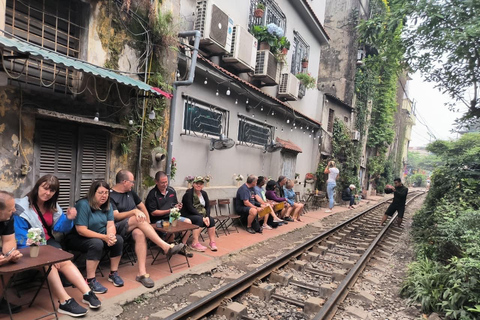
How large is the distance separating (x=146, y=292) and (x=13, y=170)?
7.54ft

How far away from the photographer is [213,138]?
7996 mm

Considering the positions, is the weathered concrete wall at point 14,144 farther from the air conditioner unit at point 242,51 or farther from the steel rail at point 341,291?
the air conditioner unit at point 242,51

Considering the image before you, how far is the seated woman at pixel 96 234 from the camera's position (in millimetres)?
3770

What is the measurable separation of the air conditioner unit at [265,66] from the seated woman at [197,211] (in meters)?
4.74

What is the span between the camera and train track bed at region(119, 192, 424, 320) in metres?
3.82

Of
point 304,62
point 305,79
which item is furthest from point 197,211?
point 304,62

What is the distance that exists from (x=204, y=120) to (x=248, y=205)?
95.5 inches

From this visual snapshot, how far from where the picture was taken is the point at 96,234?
→ 12.7 ft

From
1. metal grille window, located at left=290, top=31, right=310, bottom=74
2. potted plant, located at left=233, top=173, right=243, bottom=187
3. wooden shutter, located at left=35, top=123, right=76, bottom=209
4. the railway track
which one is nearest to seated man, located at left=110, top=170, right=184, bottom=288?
wooden shutter, located at left=35, top=123, right=76, bottom=209

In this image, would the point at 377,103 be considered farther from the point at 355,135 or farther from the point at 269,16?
the point at 269,16

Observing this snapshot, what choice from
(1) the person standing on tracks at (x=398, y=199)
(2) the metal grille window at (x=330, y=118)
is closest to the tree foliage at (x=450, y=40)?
(1) the person standing on tracks at (x=398, y=199)

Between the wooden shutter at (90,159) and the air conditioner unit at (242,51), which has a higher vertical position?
the air conditioner unit at (242,51)

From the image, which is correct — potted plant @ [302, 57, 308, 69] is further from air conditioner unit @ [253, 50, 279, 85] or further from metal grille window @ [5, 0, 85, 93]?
metal grille window @ [5, 0, 85, 93]

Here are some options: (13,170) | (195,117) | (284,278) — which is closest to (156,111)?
(195,117)
